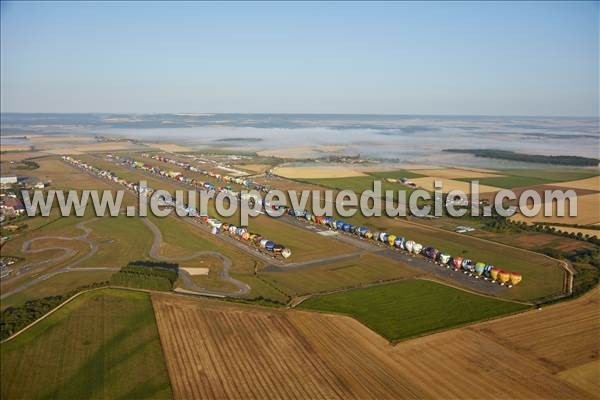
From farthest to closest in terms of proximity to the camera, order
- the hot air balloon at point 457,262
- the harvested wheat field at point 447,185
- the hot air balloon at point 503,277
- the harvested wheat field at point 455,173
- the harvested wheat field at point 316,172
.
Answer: the harvested wheat field at point 316,172
the harvested wheat field at point 455,173
the harvested wheat field at point 447,185
the hot air balloon at point 457,262
the hot air balloon at point 503,277

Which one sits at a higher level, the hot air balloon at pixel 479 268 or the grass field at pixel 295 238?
the grass field at pixel 295 238

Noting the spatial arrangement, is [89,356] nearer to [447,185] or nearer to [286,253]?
[286,253]

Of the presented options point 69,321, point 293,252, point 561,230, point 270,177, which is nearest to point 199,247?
point 293,252

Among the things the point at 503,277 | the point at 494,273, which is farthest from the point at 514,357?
the point at 494,273

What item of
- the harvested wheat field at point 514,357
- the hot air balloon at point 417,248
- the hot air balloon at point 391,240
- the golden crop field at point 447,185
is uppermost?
the golden crop field at point 447,185

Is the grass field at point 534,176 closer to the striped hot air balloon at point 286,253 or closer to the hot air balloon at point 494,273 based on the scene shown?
the hot air balloon at point 494,273

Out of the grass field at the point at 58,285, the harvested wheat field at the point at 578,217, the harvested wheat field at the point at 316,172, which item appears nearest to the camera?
the grass field at the point at 58,285

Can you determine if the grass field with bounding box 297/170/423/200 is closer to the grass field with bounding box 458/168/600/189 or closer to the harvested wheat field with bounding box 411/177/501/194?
the harvested wheat field with bounding box 411/177/501/194

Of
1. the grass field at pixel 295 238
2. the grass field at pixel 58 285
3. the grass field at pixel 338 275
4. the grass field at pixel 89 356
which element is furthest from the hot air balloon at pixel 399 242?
the grass field at pixel 58 285
